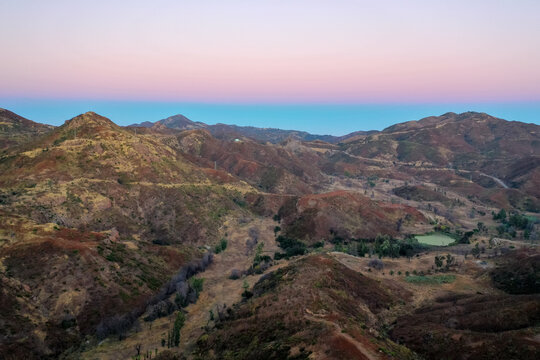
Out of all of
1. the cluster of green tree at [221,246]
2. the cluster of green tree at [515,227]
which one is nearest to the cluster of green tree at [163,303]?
the cluster of green tree at [221,246]

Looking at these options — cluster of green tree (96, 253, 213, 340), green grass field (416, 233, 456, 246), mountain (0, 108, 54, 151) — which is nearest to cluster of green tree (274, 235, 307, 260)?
cluster of green tree (96, 253, 213, 340)

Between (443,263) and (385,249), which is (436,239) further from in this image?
(385,249)

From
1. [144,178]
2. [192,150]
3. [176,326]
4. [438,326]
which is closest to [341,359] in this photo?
[438,326]

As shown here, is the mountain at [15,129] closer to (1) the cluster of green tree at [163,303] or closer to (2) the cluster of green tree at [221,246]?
(2) the cluster of green tree at [221,246]

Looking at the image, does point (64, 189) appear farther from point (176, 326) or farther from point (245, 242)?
point (176, 326)

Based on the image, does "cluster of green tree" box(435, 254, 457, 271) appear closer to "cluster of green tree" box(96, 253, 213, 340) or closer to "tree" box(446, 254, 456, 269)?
"tree" box(446, 254, 456, 269)

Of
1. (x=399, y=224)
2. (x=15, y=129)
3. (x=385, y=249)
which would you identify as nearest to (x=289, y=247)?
(x=385, y=249)
